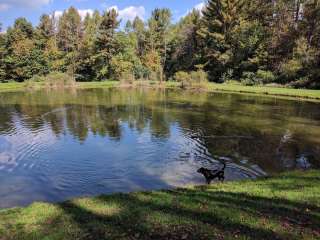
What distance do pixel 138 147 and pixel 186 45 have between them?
64.3m

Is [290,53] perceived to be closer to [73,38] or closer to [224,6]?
[224,6]

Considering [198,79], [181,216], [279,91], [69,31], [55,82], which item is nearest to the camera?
[181,216]

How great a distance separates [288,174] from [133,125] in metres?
13.8

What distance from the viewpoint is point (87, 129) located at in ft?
76.4

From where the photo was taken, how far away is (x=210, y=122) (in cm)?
2558

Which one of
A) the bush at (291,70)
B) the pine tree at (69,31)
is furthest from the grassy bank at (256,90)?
the pine tree at (69,31)

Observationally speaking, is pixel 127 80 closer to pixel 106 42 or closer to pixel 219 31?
pixel 106 42

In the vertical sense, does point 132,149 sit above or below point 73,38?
below

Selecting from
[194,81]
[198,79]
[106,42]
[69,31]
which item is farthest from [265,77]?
[69,31]

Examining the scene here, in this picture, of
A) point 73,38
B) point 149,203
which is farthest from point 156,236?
point 73,38

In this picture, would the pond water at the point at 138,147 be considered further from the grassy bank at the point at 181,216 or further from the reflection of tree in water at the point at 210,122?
the grassy bank at the point at 181,216

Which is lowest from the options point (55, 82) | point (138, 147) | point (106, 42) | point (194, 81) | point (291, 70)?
point (138, 147)

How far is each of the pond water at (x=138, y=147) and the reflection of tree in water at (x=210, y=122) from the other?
2.7 inches

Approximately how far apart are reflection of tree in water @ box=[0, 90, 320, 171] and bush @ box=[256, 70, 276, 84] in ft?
54.9
